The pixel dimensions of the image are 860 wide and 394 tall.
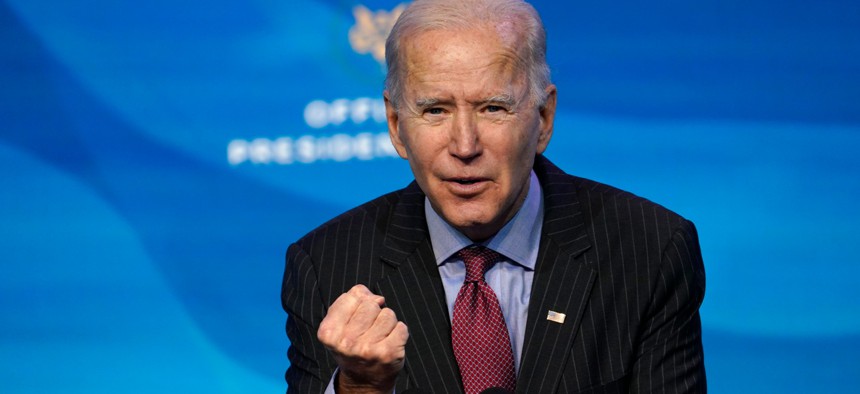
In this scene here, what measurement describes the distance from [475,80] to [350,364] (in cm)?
59

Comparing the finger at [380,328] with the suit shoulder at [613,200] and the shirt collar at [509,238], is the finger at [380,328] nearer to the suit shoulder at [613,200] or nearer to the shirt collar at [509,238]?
the shirt collar at [509,238]

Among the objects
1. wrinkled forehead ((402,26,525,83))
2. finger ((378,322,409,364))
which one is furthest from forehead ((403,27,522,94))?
finger ((378,322,409,364))

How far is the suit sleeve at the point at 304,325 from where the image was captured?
2.19 metres

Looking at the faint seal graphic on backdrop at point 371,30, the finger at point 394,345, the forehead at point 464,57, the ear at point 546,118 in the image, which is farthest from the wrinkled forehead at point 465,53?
the faint seal graphic on backdrop at point 371,30

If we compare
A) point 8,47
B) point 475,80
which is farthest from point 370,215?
point 8,47

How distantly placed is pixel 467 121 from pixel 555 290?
1.23 feet

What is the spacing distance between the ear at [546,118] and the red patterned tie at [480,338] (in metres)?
0.26

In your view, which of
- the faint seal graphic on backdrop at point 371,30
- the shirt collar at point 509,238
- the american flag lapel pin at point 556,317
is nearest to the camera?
the american flag lapel pin at point 556,317

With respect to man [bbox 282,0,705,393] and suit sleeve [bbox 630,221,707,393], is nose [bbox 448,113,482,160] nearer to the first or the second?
man [bbox 282,0,705,393]

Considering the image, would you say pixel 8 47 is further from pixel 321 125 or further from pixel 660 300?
pixel 660 300

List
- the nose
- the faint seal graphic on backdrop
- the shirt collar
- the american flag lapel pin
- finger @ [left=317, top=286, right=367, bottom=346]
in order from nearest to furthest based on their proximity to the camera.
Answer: finger @ [left=317, top=286, right=367, bottom=346]
the nose
the american flag lapel pin
the shirt collar
the faint seal graphic on backdrop

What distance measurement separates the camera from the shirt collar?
7.47ft

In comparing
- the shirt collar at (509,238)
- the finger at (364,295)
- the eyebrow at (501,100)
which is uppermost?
the eyebrow at (501,100)

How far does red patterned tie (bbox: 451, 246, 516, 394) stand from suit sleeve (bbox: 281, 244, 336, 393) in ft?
0.80
